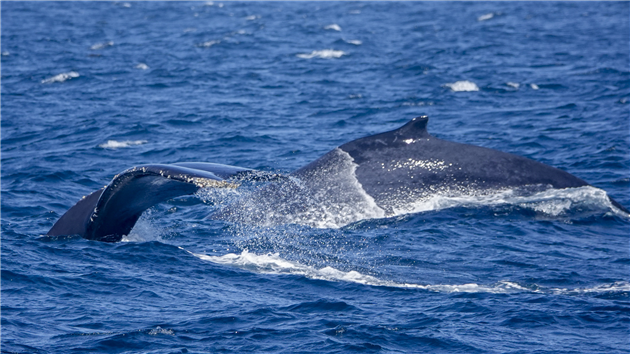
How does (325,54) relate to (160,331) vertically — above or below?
below

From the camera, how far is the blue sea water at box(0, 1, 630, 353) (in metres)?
9.58

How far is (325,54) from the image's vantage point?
120 feet

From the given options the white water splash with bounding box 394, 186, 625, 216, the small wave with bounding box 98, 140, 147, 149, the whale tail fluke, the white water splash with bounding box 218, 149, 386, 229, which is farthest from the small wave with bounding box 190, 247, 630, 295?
the small wave with bounding box 98, 140, 147, 149

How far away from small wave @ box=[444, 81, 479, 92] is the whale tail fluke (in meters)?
17.8

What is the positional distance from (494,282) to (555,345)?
2.06 meters

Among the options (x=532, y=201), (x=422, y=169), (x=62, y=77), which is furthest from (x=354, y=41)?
(x=422, y=169)

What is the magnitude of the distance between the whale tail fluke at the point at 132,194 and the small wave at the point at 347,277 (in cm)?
163

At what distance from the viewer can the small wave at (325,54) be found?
36.0 m

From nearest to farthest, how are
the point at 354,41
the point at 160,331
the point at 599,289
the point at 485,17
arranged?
the point at 160,331, the point at 599,289, the point at 354,41, the point at 485,17

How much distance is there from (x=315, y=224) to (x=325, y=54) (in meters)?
24.4

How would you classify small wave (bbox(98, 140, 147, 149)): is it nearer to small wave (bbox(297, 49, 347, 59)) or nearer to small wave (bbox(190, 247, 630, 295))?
small wave (bbox(190, 247, 630, 295))

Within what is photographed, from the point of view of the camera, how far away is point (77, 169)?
18484mm

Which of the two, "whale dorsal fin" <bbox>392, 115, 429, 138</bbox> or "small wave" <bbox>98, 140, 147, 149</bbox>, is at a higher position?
"whale dorsal fin" <bbox>392, 115, 429, 138</bbox>

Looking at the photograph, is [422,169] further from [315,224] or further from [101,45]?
[101,45]
